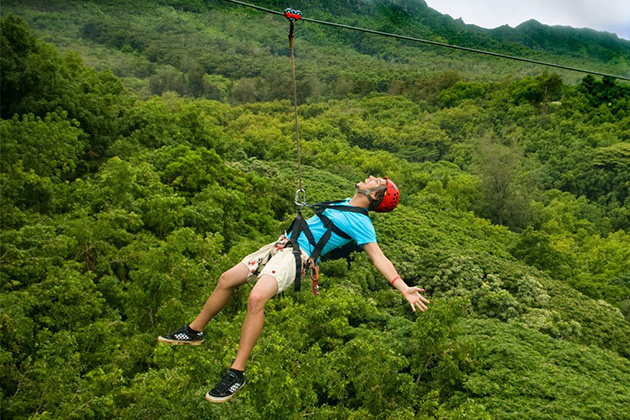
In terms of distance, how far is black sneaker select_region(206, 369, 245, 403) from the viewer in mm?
4078

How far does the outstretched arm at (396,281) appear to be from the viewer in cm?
409

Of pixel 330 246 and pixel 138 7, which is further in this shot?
pixel 138 7

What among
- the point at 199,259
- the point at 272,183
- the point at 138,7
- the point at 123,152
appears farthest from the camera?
the point at 138,7

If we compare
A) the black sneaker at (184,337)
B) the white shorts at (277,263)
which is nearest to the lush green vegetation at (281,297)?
the black sneaker at (184,337)

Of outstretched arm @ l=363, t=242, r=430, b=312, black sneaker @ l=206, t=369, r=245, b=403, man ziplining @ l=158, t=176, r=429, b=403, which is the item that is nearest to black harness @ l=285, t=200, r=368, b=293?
man ziplining @ l=158, t=176, r=429, b=403

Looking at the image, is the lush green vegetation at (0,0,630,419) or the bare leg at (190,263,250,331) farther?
the lush green vegetation at (0,0,630,419)

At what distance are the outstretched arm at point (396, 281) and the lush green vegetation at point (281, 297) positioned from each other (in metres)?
3.32

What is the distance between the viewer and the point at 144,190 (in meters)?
16.1

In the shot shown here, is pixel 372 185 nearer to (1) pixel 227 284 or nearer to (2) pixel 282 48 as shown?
(1) pixel 227 284

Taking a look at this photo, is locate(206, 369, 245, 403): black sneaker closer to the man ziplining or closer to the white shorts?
the man ziplining

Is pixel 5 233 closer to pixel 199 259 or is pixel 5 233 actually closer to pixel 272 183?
pixel 199 259

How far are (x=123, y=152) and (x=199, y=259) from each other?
1098 centimetres

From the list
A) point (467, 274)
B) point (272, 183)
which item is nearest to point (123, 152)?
point (272, 183)

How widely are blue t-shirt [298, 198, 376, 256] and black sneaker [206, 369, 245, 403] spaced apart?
1156mm
